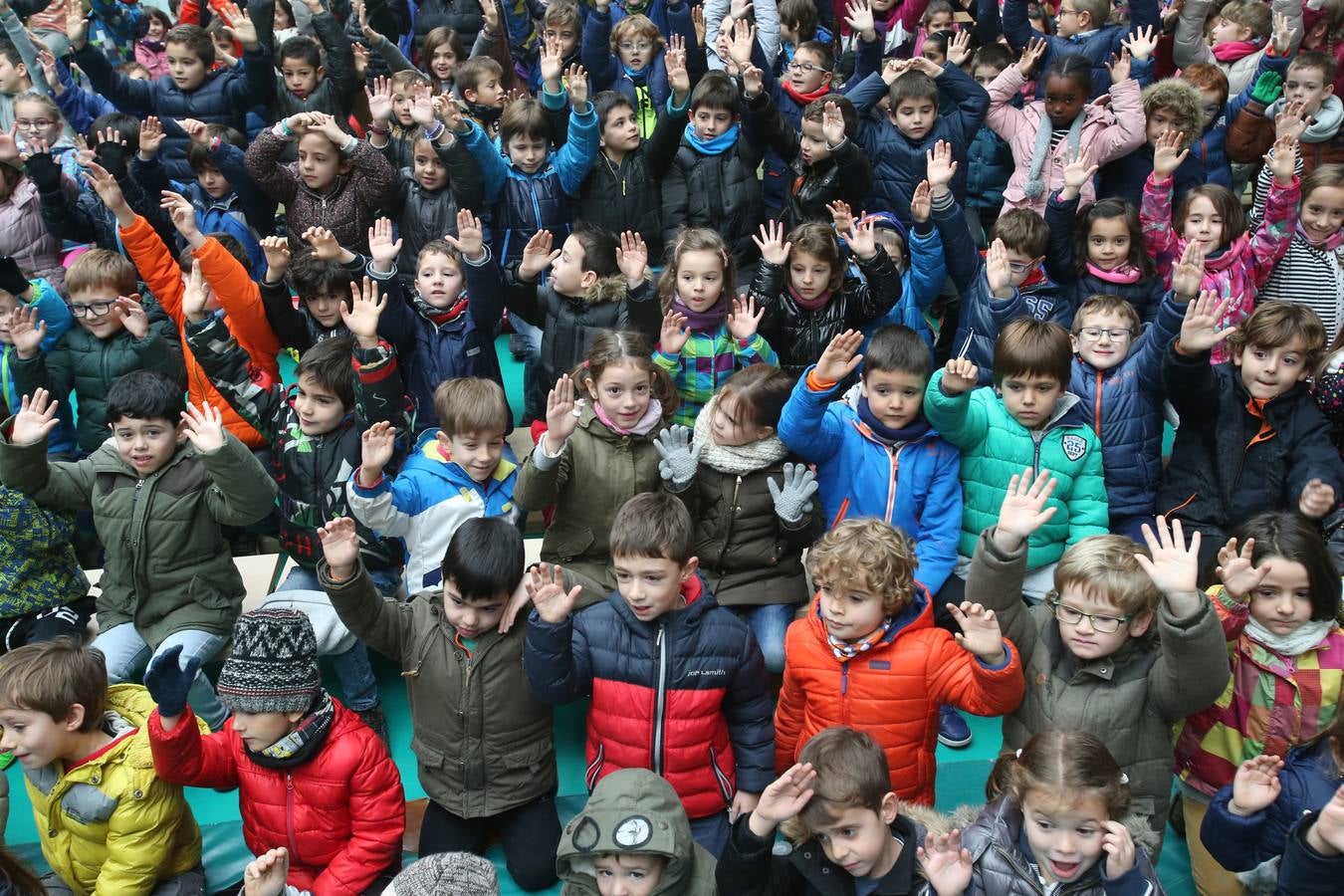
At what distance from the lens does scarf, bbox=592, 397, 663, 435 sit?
4355 mm

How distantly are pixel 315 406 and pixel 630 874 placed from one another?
244cm

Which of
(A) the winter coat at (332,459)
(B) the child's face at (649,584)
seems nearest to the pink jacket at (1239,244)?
(B) the child's face at (649,584)

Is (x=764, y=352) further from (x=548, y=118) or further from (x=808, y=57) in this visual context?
(x=808, y=57)

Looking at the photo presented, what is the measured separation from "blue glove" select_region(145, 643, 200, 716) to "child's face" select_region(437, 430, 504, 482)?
4.45 ft

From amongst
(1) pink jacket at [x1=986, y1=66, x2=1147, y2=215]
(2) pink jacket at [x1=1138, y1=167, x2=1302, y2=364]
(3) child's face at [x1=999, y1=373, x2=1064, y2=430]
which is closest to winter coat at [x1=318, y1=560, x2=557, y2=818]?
(3) child's face at [x1=999, y1=373, x2=1064, y2=430]

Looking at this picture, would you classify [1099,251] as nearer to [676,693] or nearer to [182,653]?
[676,693]

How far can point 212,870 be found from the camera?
12.3 feet

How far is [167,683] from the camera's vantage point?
10.3ft

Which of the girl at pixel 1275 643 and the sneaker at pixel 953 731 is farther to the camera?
the sneaker at pixel 953 731

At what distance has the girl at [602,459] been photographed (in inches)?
169

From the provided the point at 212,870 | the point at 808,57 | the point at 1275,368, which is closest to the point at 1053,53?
the point at 808,57

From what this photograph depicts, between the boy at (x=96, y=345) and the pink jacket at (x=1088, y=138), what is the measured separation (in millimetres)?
4605

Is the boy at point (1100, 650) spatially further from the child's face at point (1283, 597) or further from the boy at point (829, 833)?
the boy at point (829, 833)

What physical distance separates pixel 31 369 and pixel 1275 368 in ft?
17.2
